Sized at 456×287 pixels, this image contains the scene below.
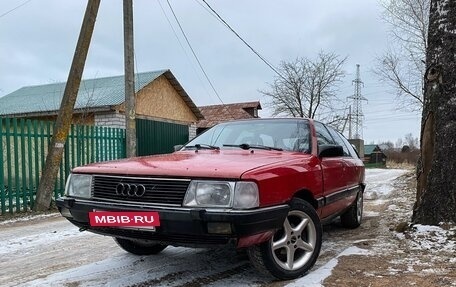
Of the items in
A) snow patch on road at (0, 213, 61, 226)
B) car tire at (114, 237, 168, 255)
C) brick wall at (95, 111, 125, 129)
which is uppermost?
brick wall at (95, 111, 125, 129)

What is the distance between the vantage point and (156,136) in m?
14.9

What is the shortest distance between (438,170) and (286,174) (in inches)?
96.6

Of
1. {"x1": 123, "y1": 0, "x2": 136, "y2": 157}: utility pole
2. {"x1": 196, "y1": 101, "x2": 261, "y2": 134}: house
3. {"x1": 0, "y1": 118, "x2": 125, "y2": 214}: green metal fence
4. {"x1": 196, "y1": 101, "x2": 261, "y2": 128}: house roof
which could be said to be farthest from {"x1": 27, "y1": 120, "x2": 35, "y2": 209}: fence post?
{"x1": 196, "y1": 101, "x2": 261, "y2": 134}: house

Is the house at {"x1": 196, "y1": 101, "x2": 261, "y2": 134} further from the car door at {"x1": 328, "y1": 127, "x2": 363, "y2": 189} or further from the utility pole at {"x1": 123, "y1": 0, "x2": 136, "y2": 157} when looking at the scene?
the car door at {"x1": 328, "y1": 127, "x2": 363, "y2": 189}

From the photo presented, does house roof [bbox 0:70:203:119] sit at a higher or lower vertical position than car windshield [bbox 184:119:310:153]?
higher

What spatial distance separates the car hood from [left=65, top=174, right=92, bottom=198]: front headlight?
0.05 metres

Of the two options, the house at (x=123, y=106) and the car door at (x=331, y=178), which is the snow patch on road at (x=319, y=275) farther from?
the house at (x=123, y=106)

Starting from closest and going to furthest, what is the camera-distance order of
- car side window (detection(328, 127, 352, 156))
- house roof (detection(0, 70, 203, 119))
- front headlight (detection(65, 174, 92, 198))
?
front headlight (detection(65, 174, 92, 198)) → car side window (detection(328, 127, 352, 156)) → house roof (detection(0, 70, 203, 119))

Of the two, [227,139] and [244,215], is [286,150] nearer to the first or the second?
[227,139]

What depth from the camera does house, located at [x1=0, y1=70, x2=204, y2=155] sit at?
14.8 metres

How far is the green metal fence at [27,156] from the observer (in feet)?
26.5

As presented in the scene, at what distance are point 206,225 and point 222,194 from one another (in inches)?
9.8

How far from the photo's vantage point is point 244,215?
9.71 feet

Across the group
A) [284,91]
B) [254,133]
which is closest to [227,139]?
[254,133]
